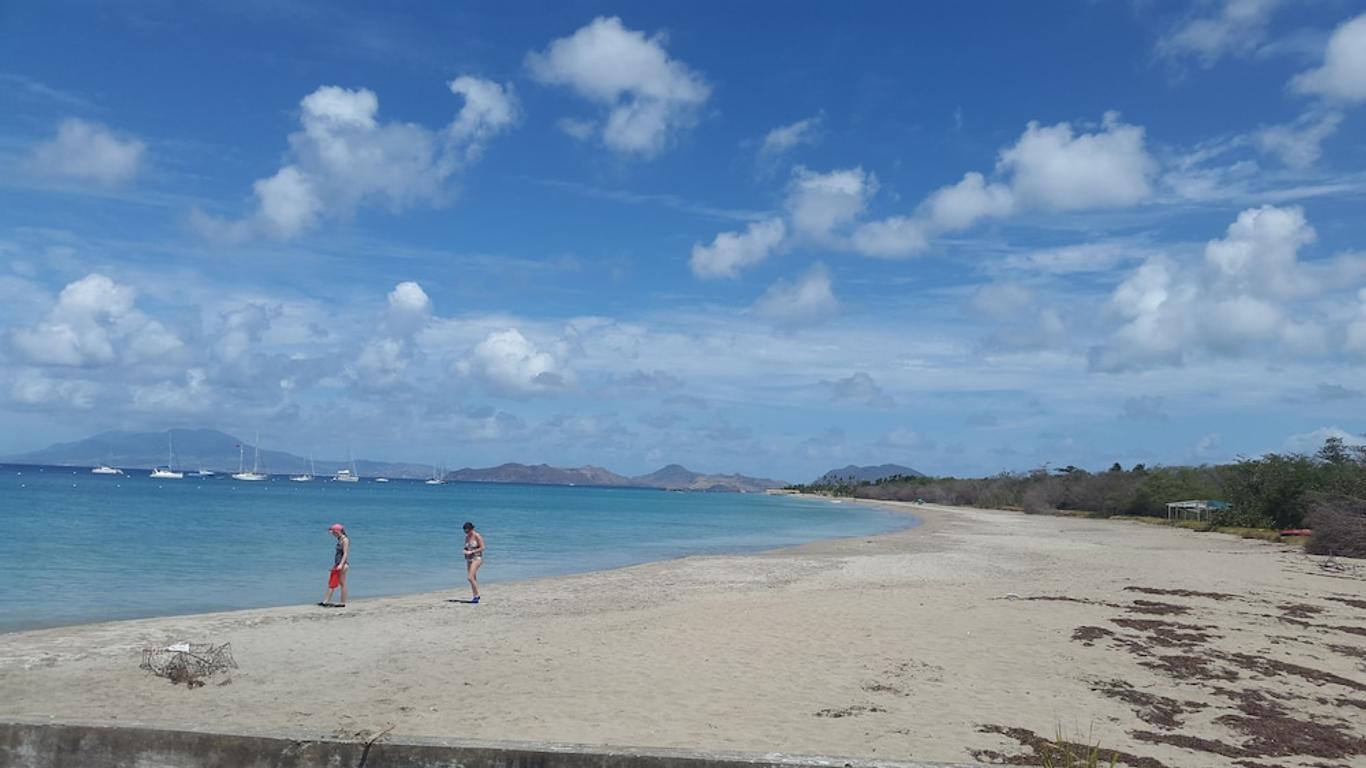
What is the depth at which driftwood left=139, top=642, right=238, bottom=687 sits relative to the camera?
10766 millimetres

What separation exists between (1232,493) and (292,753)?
59.0m

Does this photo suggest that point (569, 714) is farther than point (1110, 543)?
No

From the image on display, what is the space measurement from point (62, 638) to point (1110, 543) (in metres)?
40.2

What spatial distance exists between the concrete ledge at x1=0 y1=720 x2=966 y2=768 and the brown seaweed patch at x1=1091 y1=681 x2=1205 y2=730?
6174 mm

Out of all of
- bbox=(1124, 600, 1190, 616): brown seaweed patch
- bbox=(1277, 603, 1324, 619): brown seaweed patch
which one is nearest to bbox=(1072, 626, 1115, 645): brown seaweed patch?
bbox=(1124, 600, 1190, 616): brown seaweed patch

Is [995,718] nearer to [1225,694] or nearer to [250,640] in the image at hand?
[1225,694]

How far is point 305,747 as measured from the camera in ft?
14.0

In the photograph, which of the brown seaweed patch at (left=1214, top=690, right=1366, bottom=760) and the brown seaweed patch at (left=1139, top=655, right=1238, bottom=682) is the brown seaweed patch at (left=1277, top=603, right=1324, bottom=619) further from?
the brown seaweed patch at (left=1214, top=690, right=1366, bottom=760)

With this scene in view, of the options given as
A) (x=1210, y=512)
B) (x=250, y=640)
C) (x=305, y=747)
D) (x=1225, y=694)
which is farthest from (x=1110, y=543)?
(x=305, y=747)

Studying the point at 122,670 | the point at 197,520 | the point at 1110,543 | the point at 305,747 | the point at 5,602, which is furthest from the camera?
the point at 197,520

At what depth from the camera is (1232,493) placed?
53.4m

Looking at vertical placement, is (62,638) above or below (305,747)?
below

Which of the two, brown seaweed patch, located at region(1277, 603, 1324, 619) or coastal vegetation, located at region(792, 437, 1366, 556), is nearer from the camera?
brown seaweed patch, located at region(1277, 603, 1324, 619)

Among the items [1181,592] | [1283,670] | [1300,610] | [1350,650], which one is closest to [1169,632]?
[1350,650]
